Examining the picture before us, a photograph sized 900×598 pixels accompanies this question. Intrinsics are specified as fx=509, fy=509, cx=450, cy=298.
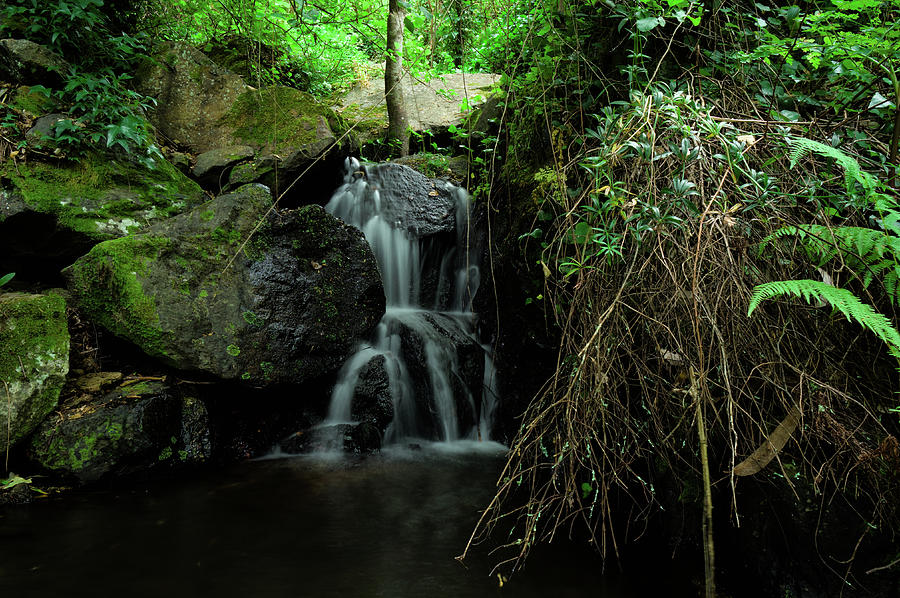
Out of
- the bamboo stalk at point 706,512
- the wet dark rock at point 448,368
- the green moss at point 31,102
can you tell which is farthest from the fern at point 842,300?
the green moss at point 31,102

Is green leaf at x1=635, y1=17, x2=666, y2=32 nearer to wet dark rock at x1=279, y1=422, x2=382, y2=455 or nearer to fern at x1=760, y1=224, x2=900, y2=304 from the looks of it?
fern at x1=760, y1=224, x2=900, y2=304

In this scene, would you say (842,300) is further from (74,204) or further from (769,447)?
(74,204)

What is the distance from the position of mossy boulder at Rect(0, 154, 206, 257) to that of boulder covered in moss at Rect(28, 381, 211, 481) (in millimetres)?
1590

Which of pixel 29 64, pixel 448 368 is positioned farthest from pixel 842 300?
pixel 29 64

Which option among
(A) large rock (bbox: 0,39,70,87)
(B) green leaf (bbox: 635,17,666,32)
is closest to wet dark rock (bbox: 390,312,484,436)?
(B) green leaf (bbox: 635,17,666,32)

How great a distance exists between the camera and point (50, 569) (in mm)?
2604

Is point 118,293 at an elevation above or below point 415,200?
below

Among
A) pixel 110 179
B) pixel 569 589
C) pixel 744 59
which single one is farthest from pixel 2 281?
pixel 744 59

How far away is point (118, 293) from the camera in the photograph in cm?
398

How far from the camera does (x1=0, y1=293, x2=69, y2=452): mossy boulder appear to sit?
344 centimetres

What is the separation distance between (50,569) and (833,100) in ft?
15.5

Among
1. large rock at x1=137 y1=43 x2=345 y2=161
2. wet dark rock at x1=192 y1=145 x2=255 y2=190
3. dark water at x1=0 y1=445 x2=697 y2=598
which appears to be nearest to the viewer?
dark water at x1=0 y1=445 x2=697 y2=598

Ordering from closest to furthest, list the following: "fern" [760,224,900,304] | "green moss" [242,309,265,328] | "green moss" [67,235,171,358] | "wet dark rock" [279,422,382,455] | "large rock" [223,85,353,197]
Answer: "fern" [760,224,900,304]
"green moss" [67,235,171,358]
"green moss" [242,309,265,328]
"wet dark rock" [279,422,382,455]
"large rock" [223,85,353,197]

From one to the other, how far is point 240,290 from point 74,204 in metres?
1.78
